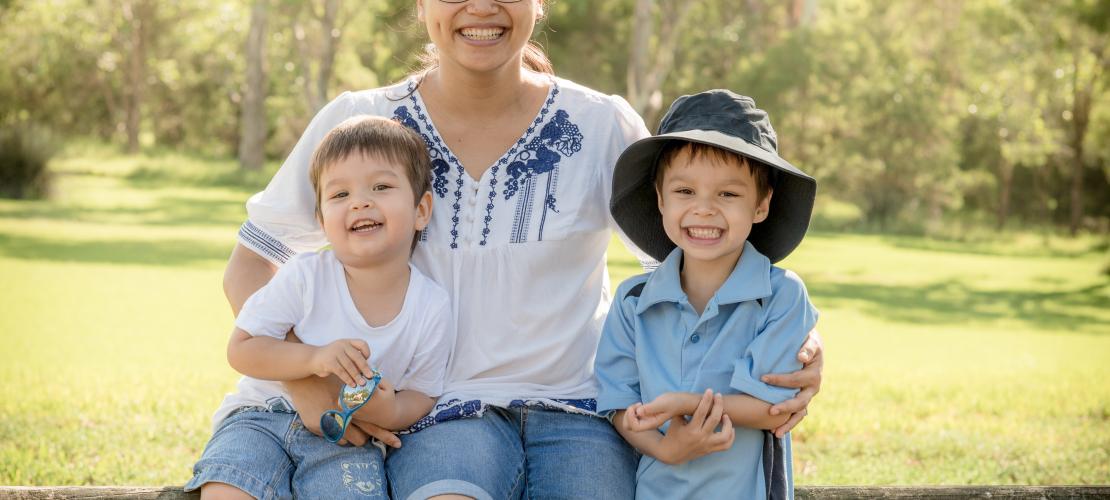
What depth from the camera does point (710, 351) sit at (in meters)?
2.62

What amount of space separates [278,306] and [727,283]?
111 centimetres

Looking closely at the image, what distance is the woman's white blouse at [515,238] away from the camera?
113 inches

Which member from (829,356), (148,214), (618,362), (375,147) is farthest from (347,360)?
(148,214)

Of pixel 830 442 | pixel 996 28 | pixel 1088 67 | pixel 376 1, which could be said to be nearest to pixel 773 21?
pixel 996 28

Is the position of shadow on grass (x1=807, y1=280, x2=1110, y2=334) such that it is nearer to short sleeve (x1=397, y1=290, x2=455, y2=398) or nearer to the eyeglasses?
short sleeve (x1=397, y1=290, x2=455, y2=398)

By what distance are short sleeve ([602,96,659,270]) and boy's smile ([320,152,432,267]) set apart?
61 centimetres

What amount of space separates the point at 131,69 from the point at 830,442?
36439 millimetres

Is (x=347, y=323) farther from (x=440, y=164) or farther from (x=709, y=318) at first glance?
(x=709, y=318)

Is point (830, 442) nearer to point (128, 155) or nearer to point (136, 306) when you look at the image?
point (136, 306)

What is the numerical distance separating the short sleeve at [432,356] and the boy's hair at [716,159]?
663 mm

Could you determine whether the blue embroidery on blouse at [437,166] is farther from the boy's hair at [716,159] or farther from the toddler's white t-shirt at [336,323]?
the boy's hair at [716,159]

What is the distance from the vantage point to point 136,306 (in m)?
9.54

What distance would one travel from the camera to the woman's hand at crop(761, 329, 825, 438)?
252 centimetres

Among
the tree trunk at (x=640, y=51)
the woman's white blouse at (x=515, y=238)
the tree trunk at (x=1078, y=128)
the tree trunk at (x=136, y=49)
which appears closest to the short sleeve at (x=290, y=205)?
the woman's white blouse at (x=515, y=238)
